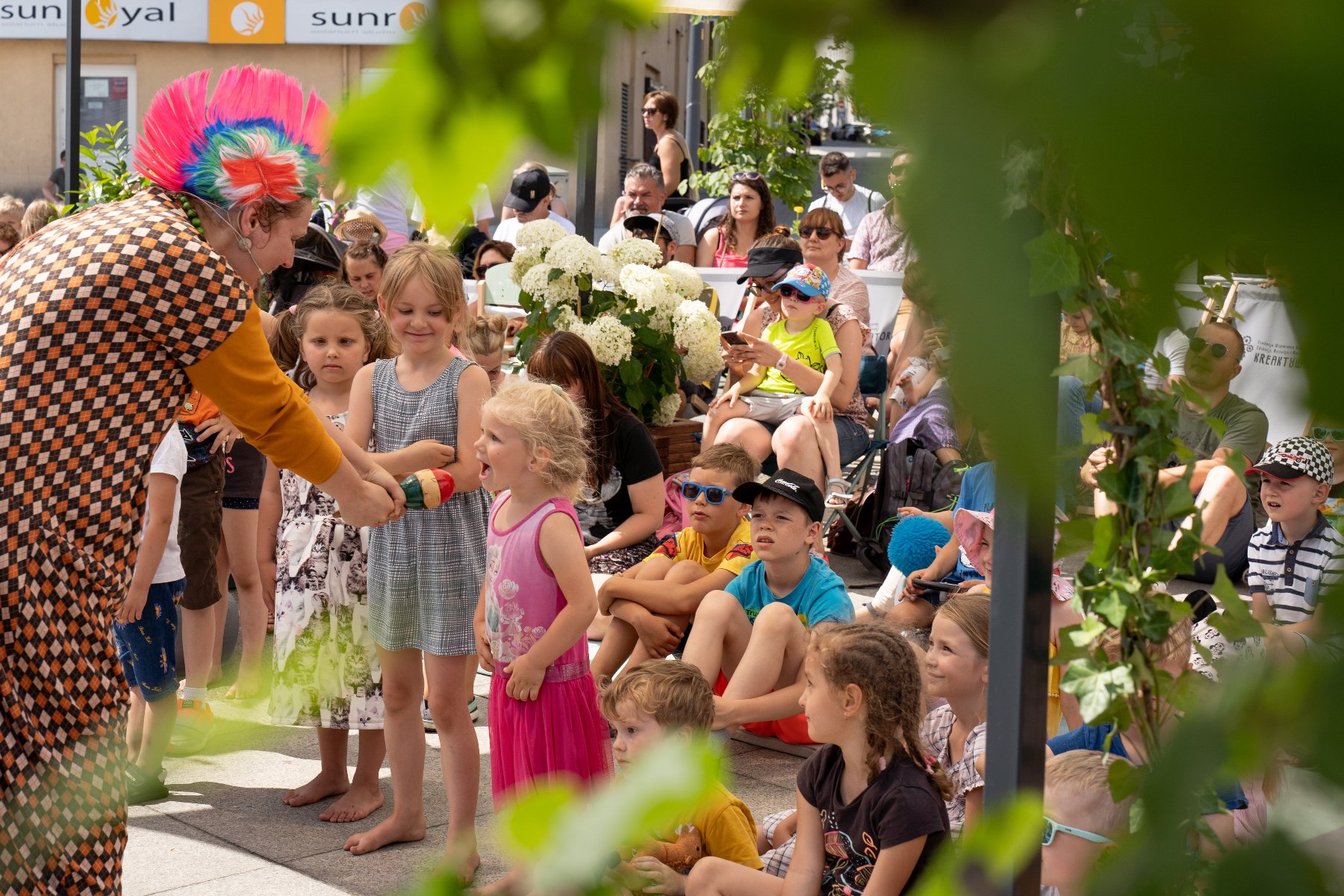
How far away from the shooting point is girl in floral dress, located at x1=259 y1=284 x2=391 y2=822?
412 cm

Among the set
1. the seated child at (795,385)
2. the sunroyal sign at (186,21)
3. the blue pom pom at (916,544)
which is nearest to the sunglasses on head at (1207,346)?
the blue pom pom at (916,544)

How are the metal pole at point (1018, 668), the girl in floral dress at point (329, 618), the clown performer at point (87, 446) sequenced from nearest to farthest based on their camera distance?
the metal pole at point (1018, 668) → the clown performer at point (87, 446) → the girl in floral dress at point (329, 618)

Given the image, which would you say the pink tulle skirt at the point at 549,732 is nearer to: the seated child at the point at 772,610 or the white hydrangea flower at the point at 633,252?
the seated child at the point at 772,610

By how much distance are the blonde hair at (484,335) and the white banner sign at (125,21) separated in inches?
718

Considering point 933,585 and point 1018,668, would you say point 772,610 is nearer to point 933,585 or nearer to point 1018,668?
point 933,585

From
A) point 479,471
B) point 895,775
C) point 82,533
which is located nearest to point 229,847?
point 479,471

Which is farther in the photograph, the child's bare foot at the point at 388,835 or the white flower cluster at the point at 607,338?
the white flower cluster at the point at 607,338

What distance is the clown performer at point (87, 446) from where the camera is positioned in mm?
2469

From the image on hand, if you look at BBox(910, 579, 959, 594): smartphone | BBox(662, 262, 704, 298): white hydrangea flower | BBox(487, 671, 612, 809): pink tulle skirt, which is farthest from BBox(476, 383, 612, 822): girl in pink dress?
BBox(662, 262, 704, 298): white hydrangea flower

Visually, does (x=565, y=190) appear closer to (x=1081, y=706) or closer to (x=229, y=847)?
(x=229, y=847)

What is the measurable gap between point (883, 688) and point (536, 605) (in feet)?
3.14

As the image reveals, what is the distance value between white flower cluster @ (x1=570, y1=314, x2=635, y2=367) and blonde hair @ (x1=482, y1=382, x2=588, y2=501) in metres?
1.82

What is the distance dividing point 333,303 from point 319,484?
4.83 ft

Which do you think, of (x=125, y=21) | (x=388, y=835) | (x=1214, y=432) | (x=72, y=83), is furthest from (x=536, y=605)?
(x=125, y=21)
